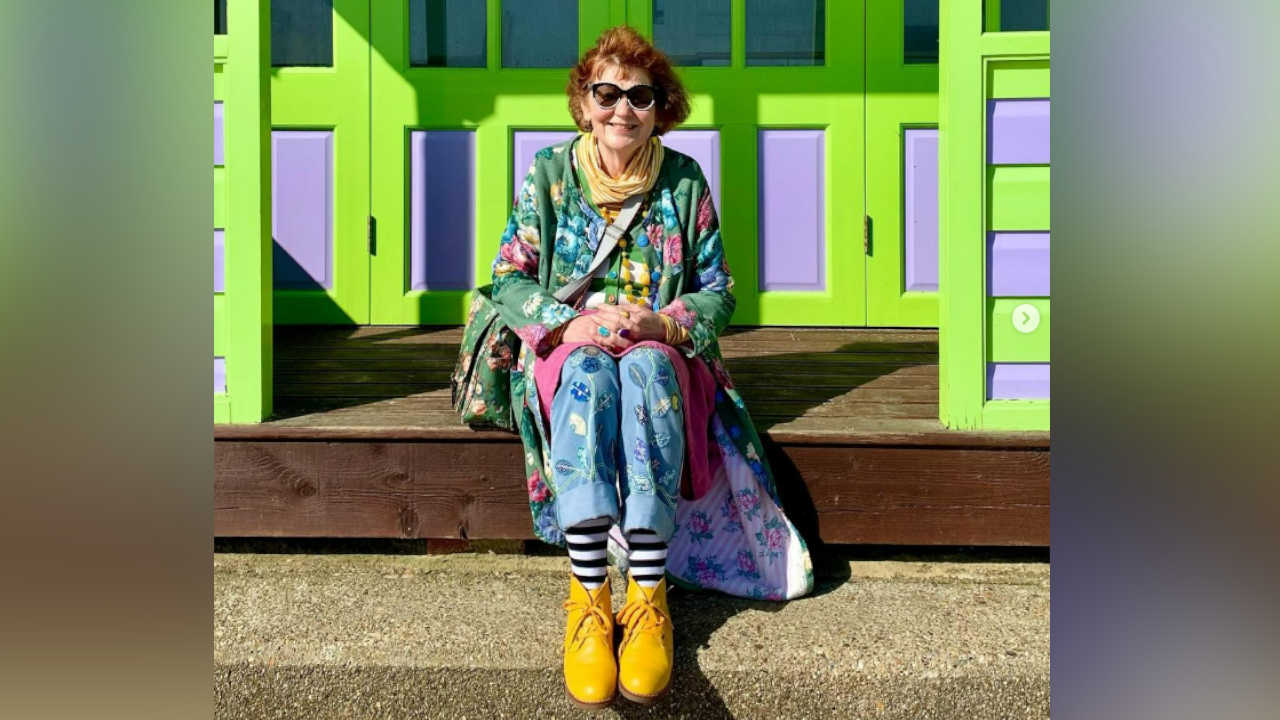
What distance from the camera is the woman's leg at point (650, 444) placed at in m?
1.83

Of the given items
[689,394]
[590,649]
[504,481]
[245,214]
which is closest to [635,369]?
[689,394]

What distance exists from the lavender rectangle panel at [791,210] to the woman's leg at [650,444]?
192 centimetres

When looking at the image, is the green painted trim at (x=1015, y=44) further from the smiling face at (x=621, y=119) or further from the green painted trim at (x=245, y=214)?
the green painted trim at (x=245, y=214)

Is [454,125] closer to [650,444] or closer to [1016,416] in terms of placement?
[650,444]

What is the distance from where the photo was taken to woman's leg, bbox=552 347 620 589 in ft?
5.91

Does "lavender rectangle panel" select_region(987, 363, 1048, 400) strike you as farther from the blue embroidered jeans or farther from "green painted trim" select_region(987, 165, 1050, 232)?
the blue embroidered jeans

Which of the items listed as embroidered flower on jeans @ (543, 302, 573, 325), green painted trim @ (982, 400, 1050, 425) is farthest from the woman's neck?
green painted trim @ (982, 400, 1050, 425)

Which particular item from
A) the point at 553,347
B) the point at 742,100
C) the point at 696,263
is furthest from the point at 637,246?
the point at 742,100

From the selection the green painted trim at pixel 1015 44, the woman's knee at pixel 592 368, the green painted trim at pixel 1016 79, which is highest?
the green painted trim at pixel 1015 44

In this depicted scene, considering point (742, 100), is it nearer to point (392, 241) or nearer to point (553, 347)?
point (392, 241)

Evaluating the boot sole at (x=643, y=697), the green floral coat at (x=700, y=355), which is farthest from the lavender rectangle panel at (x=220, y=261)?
the boot sole at (x=643, y=697)

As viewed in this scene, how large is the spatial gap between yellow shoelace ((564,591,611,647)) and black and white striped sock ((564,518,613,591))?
4 centimetres

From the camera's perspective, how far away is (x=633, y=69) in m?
2.15

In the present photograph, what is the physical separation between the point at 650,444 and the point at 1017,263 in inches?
48.8
